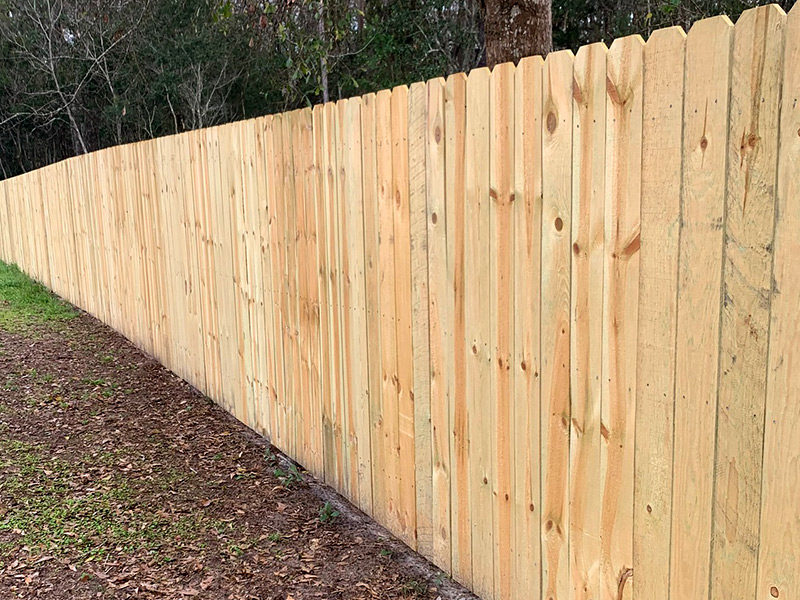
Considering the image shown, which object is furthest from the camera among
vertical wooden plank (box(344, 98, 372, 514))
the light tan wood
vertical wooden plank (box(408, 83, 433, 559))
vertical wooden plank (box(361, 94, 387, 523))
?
vertical wooden plank (box(344, 98, 372, 514))

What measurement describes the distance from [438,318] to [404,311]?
0.27 meters

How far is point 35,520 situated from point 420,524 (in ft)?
6.38

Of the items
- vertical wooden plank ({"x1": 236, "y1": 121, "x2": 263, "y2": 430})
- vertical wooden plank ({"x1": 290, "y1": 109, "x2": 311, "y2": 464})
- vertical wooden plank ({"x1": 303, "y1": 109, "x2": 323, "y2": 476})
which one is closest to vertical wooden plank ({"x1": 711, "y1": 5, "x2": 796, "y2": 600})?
vertical wooden plank ({"x1": 303, "y1": 109, "x2": 323, "y2": 476})

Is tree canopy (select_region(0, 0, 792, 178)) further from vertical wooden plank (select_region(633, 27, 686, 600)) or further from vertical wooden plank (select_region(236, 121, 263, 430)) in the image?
vertical wooden plank (select_region(633, 27, 686, 600))

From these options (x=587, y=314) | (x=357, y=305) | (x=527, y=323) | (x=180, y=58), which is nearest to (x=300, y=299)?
(x=357, y=305)

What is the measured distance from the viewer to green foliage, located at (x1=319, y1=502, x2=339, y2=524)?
3.73 metres

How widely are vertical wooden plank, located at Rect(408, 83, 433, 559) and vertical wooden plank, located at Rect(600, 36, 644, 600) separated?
984 millimetres

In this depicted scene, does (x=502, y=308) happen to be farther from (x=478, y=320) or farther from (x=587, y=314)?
(x=587, y=314)

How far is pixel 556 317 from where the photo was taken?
93.6 inches

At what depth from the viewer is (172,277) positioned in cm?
616

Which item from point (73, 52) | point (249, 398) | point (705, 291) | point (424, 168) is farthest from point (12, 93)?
point (705, 291)

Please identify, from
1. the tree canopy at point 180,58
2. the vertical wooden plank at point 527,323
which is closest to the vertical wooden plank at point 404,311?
the vertical wooden plank at point 527,323

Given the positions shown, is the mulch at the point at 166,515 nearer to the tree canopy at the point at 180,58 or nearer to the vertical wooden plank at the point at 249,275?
the vertical wooden plank at the point at 249,275

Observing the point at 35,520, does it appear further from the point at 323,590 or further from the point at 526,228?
the point at 526,228
